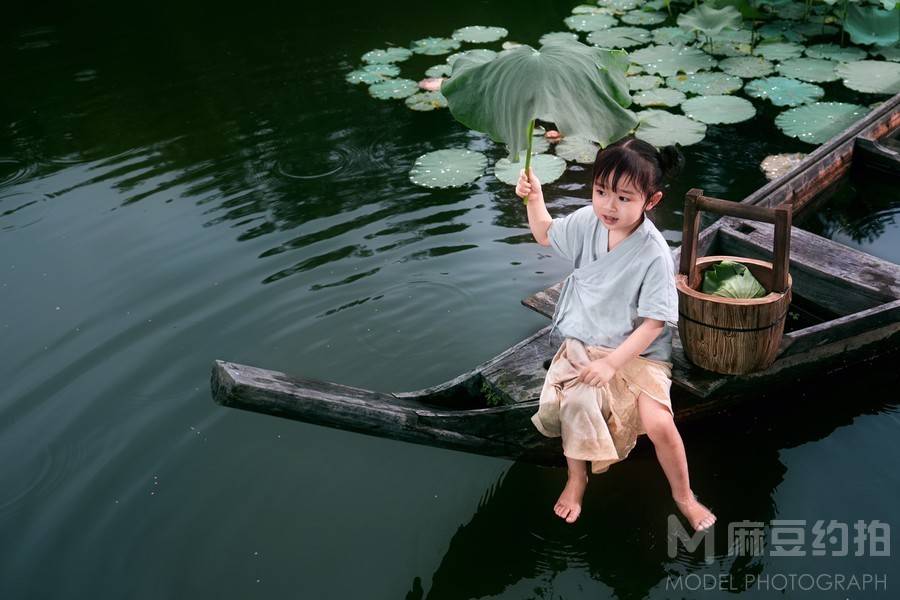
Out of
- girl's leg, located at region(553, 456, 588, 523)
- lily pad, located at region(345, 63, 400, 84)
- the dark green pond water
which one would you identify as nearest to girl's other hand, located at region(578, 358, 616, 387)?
girl's leg, located at region(553, 456, 588, 523)

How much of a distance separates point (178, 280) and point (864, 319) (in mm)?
2871

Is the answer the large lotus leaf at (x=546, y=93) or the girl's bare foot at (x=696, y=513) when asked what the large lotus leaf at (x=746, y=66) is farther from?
the girl's bare foot at (x=696, y=513)

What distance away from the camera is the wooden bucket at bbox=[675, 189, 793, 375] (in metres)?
2.13

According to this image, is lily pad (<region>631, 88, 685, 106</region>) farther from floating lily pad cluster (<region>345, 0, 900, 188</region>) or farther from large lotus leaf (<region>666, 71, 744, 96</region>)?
large lotus leaf (<region>666, 71, 744, 96</region>)

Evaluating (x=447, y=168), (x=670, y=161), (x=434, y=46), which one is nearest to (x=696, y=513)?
(x=670, y=161)

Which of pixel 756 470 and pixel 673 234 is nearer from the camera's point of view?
pixel 756 470

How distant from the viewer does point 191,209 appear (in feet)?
14.2

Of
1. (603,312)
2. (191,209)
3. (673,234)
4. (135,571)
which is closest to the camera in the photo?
(603,312)

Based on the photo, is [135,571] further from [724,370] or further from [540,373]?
[724,370]

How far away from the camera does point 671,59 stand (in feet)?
18.3

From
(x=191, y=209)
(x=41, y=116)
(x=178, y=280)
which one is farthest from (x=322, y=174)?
(x=41, y=116)

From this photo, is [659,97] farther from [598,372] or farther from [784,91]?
[598,372]

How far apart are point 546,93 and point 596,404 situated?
844 millimetres

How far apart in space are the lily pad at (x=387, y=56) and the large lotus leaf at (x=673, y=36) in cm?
186
